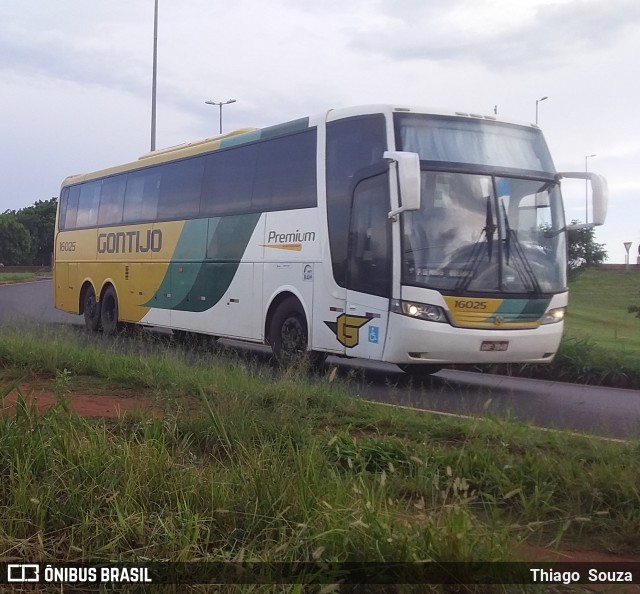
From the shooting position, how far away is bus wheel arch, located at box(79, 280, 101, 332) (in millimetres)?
19266

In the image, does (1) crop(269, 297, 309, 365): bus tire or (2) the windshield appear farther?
(1) crop(269, 297, 309, 365): bus tire

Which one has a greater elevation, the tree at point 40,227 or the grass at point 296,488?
the tree at point 40,227

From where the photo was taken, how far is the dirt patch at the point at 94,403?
22.0ft

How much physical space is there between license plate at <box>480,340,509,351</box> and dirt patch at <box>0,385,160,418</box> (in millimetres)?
4227

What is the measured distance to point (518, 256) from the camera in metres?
10.8

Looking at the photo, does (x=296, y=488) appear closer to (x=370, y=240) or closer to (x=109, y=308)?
(x=370, y=240)

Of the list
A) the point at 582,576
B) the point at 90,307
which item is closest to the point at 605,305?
the point at 90,307

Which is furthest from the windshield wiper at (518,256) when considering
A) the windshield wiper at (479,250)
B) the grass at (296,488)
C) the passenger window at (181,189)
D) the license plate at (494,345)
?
the passenger window at (181,189)

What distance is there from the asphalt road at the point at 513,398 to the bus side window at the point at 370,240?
128 centimetres

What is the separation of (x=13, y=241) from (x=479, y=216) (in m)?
76.8

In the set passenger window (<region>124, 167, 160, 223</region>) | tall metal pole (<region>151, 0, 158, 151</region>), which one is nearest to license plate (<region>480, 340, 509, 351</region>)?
passenger window (<region>124, 167, 160, 223</region>)

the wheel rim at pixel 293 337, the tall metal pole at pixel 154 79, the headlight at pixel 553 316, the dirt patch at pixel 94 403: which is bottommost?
the dirt patch at pixel 94 403

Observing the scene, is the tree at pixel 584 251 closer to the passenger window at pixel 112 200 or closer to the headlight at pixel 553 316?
the passenger window at pixel 112 200

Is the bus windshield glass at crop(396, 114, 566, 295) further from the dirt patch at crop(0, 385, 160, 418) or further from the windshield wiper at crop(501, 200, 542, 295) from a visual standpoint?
the dirt patch at crop(0, 385, 160, 418)
